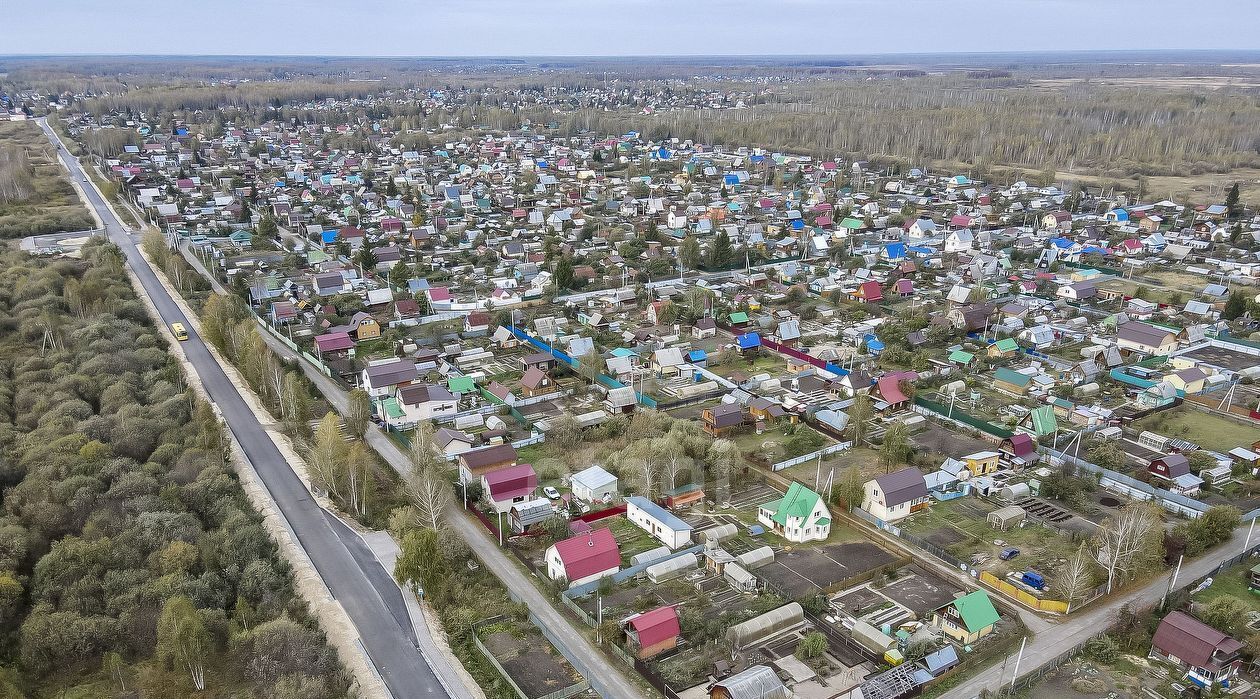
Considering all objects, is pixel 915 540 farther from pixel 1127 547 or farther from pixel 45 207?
pixel 45 207

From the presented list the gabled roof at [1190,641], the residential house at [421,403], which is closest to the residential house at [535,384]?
the residential house at [421,403]

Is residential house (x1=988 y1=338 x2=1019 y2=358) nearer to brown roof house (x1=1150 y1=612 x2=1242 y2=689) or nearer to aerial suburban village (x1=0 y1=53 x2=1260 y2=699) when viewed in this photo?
aerial suburban village (x1=0 y1=53 x2=1260 y2=699)

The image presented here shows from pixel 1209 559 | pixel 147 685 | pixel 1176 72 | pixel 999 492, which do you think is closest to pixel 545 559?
pixel 147 685

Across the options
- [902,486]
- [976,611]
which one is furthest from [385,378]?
[976,611]

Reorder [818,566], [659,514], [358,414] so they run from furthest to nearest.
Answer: [358,414] → [659,514] → [818,566]

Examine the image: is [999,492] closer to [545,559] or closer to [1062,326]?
[545,559]

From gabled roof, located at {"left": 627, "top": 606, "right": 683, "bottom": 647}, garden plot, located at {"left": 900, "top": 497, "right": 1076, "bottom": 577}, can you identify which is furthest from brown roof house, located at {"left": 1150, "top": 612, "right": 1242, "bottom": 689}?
gabled roof, located at {"left": 627, "top": 606, "right": 683, "bottom": 647}
